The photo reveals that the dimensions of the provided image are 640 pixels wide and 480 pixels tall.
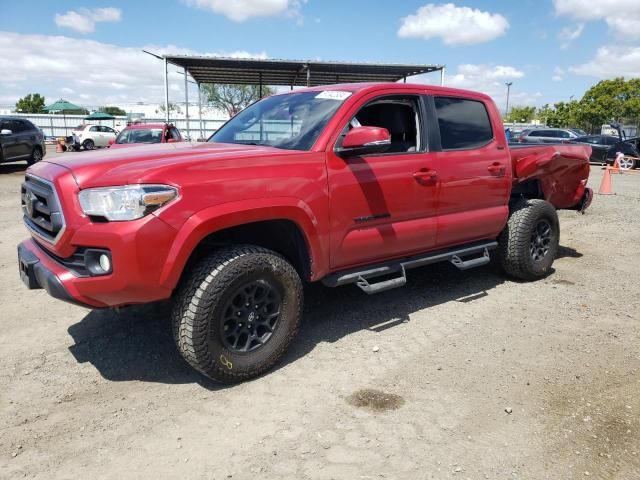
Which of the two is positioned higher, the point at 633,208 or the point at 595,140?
the point at 595,140

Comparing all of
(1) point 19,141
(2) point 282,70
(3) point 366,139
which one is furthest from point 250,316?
(2) point 282,70

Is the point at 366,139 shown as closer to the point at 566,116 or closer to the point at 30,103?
the point at 566,116

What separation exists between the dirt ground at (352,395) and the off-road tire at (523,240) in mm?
410

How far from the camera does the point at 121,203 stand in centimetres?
282

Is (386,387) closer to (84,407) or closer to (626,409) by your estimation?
(626,409)

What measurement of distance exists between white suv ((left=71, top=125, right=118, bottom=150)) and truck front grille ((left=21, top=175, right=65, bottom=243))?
26.9 metres

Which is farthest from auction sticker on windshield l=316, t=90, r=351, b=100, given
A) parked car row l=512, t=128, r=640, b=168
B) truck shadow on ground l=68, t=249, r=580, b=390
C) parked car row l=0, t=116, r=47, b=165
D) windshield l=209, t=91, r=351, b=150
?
parked car row l=512, t=128, r=640, b=168

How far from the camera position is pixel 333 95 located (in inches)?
157

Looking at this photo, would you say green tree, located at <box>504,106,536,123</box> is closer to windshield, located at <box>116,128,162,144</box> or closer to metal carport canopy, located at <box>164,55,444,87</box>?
metal carport canopy, located at <box>164,55,444,87</box>

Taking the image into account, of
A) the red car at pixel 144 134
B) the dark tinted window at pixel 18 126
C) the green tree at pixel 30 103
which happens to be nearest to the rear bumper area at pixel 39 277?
the red car at pixel 144 134

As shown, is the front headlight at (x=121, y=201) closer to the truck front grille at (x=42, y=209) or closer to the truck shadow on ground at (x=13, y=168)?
the truck front grille at (x=42, y=209)

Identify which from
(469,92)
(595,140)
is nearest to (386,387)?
(469,92)

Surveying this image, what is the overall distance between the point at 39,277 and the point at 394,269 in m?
2.55

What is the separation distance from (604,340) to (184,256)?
3.35 m
